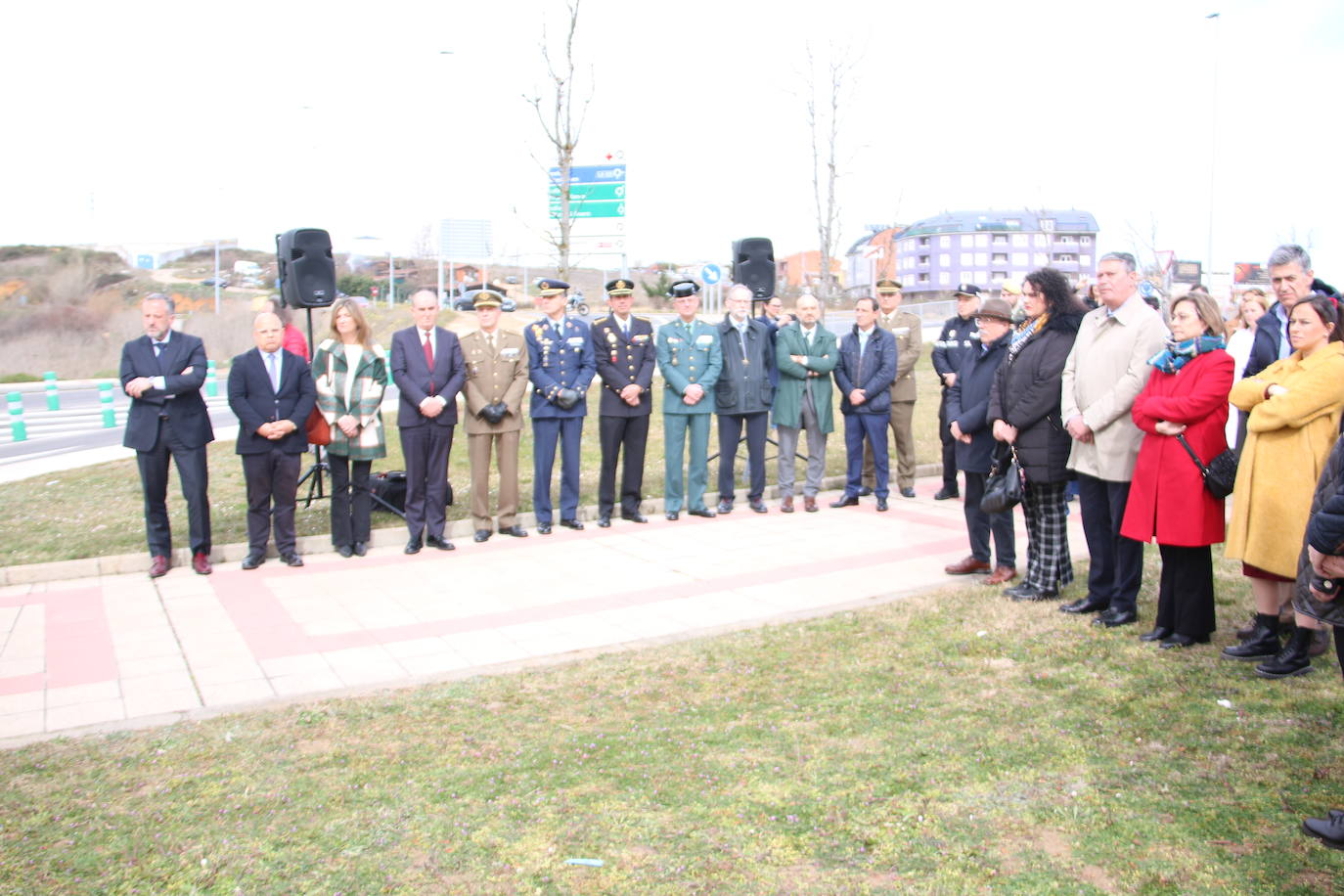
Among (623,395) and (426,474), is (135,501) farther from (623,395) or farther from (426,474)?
(623,395)

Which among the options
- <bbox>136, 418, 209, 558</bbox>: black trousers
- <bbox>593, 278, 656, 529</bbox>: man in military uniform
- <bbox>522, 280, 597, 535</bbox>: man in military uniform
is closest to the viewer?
<bbox>136, 418, 209, 558</bbox>: black trousers

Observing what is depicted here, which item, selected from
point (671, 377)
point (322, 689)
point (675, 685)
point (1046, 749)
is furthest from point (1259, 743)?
point (671, 377)

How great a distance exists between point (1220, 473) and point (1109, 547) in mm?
1077

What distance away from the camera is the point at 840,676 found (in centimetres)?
574

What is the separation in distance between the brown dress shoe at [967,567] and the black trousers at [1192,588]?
2045 mm

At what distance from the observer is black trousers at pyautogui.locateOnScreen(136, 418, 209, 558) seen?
8.19m

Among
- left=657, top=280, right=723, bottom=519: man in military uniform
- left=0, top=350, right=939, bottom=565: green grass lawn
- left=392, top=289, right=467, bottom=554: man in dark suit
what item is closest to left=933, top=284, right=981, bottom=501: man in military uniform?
left=0, top=350, right=939, bottom=565: green grass lawn

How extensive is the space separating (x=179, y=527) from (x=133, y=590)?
1.74m

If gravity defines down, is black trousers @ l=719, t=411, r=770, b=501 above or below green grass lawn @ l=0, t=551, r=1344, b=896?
above

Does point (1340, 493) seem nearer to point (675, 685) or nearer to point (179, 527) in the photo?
point (675, 685)

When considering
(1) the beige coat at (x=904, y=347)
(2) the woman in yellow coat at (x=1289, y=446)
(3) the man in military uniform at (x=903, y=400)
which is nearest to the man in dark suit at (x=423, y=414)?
(3) the man in military uniform at (x=903, y=400)

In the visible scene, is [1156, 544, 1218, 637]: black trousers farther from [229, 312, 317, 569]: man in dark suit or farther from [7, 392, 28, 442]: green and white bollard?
[7, 392, 28, 442]: green and white bollard

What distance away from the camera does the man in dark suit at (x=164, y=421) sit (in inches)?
321

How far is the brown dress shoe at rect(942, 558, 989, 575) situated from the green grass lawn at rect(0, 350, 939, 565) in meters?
3.62
